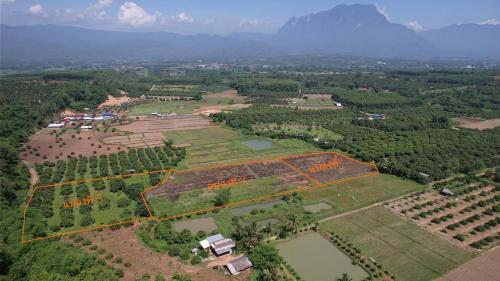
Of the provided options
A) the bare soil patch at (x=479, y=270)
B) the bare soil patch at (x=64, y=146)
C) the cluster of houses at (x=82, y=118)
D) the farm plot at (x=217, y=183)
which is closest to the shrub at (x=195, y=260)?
the farm plot at (x=217, y=183)

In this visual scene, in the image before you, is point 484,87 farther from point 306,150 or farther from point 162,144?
point 162,144

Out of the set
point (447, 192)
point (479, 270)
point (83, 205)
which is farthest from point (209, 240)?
point (447, 192)

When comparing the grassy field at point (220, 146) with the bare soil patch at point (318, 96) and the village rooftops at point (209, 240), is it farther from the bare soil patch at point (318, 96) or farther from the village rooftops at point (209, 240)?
the bare soil patch at point (318, 96)

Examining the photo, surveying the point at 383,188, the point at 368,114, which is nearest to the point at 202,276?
the point at 383,188

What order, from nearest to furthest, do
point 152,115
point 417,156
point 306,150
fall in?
1. point 417,156
2. point 306,150
3. point 152,115

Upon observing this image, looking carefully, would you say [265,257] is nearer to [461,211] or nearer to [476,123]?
[461,211]

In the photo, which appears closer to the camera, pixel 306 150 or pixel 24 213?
pixel 24 213

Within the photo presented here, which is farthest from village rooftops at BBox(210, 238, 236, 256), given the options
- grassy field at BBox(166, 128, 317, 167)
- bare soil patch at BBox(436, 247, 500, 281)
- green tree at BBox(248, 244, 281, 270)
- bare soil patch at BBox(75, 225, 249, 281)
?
grassy field at BBox(166, 128, 317, 167)
